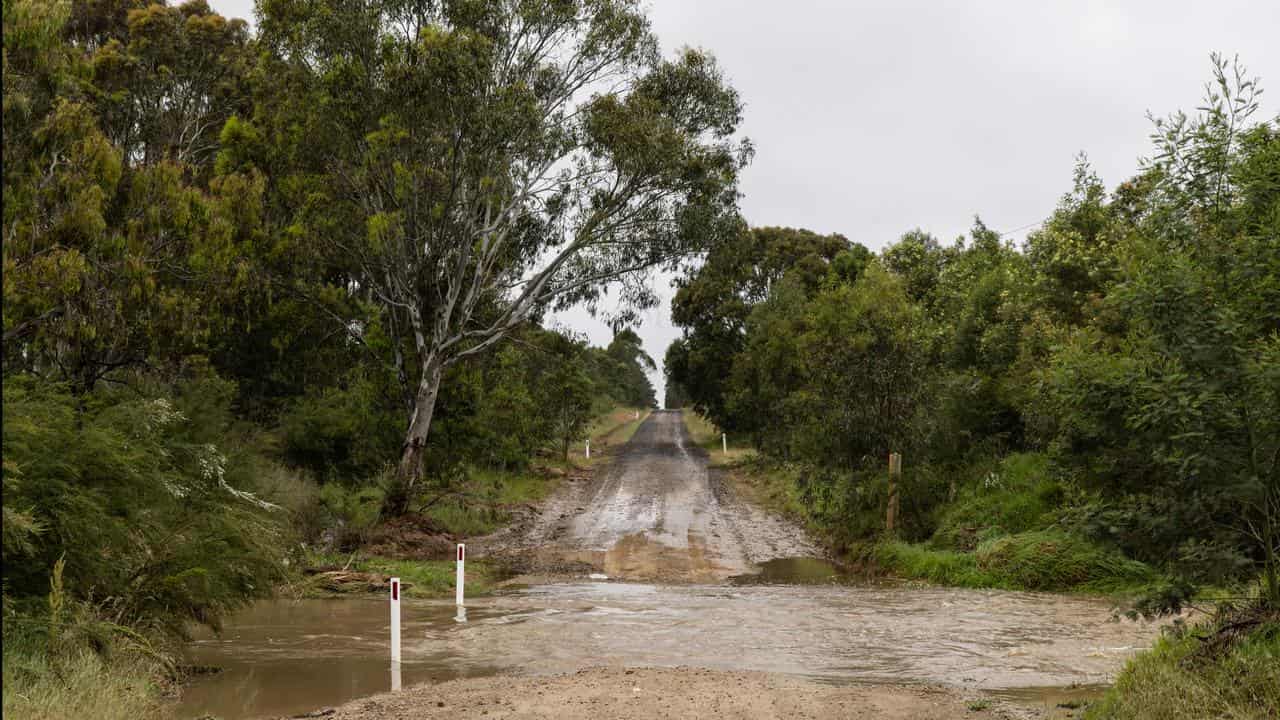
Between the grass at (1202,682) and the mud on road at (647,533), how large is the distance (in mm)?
12489

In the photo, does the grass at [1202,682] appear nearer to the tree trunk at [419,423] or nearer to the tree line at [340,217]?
the tree line at [340,217]

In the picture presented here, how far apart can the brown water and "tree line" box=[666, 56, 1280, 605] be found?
83.7 inches

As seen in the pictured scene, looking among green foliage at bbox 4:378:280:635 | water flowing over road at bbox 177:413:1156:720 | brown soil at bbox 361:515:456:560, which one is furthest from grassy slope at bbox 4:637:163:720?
brown soil at bbox 361:515:456:560

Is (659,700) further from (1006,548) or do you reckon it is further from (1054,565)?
(1006,548)

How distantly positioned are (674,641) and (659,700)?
13.3 ft

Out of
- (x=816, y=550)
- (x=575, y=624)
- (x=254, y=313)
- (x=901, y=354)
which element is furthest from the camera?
(x=254, y=313)

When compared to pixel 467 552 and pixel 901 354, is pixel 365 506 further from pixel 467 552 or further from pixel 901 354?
pixel 901 354

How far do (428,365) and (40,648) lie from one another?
59.2ft

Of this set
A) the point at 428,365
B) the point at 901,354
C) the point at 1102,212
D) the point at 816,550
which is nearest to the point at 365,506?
the point at 428,365

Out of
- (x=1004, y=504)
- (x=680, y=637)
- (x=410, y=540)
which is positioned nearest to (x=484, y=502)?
(x=410, y=540)

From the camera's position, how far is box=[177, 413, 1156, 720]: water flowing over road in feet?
34.1

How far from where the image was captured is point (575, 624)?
45.4 feet

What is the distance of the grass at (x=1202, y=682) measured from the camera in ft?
21.7

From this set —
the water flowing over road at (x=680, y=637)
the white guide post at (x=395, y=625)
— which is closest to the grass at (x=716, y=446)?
the water flowing over road at (x=680, y=637)
